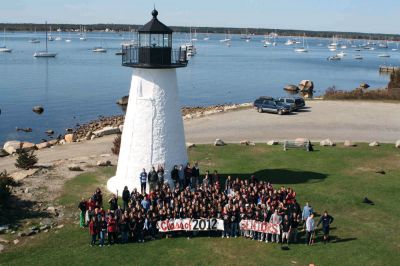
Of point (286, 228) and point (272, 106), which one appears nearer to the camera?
point (286, 228)

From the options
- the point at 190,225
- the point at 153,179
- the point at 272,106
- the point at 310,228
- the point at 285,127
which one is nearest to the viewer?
the point at 310,228

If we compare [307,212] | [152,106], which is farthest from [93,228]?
[307,212]

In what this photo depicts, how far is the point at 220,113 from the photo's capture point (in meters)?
51.6

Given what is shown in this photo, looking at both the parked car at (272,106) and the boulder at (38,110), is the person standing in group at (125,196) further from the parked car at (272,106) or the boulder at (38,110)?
the boulder at (38,110)

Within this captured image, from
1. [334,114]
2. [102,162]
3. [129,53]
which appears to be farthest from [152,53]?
[334,114]

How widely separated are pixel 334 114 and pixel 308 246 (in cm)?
3113

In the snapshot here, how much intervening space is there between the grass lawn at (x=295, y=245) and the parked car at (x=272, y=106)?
15.2 meters

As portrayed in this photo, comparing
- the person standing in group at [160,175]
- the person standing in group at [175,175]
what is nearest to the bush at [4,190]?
the person standing in group at [160,175]

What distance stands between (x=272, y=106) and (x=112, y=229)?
32.5 m

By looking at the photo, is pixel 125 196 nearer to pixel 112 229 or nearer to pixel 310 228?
pixel 112 229

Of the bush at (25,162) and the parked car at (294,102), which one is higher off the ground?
the parked car at (294,102)

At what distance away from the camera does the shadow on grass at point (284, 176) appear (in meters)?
29.0

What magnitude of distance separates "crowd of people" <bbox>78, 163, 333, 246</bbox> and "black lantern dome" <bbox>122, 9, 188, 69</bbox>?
6.65 m

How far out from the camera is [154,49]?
25344mm
